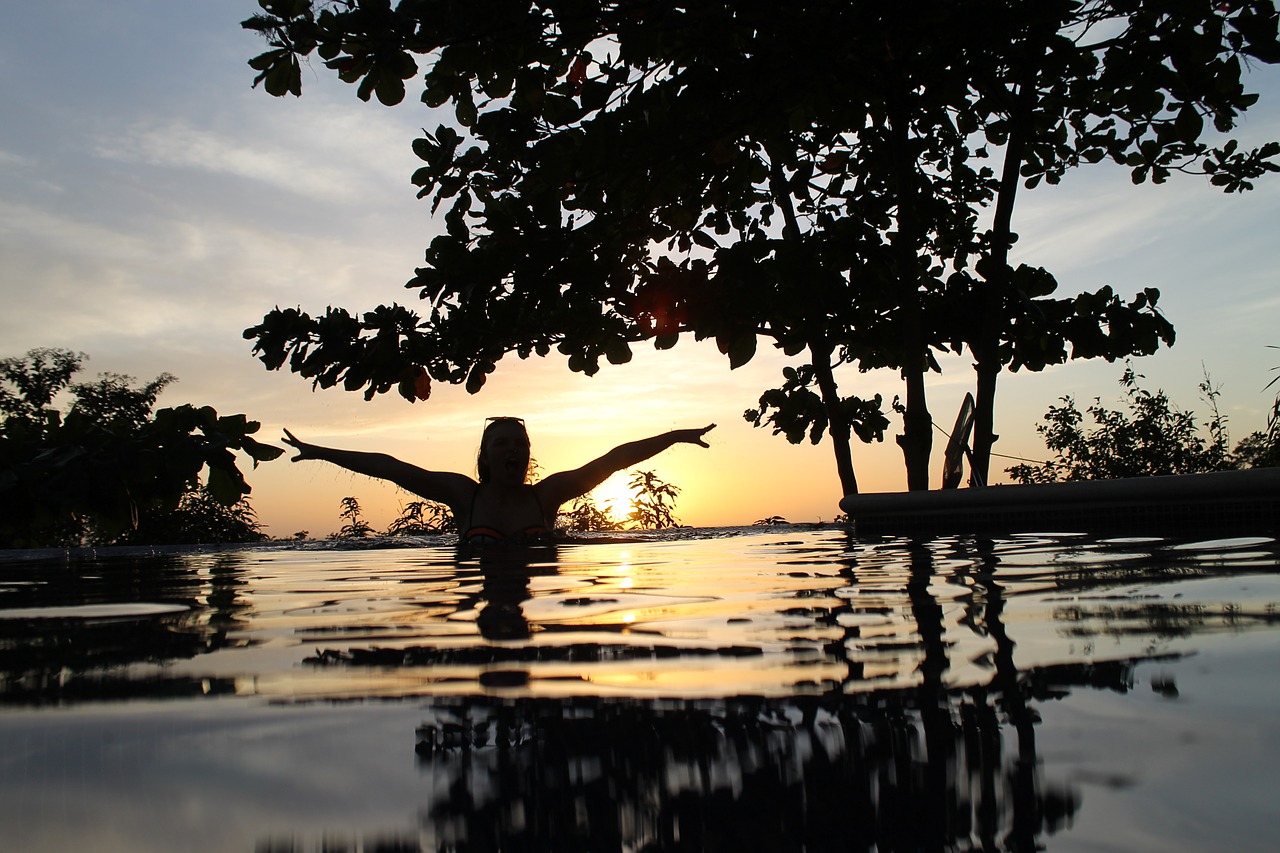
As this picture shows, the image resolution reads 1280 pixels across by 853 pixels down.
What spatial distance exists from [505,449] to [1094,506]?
5.08 m

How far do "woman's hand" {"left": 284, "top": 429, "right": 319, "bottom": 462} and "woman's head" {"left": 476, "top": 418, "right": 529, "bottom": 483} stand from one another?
160 centimetres

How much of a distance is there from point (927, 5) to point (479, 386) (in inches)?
114

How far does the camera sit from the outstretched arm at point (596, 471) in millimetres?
9141

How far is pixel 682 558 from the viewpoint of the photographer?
475cm

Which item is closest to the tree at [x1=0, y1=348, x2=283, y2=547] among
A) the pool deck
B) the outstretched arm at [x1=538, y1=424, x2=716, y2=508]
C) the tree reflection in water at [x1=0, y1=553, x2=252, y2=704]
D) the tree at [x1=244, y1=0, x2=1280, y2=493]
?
the tree reflection in water at [x1=0, y1=553, x2=252, y2=704]

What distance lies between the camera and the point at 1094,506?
6285 millimetres

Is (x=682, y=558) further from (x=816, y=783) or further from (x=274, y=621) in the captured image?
(x=816, y=783)

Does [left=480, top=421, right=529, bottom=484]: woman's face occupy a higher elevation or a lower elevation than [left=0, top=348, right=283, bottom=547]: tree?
higher

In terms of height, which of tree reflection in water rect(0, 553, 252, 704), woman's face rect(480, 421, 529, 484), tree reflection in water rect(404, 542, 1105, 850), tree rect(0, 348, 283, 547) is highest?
woman's face rect(480, 421, 529, 484)

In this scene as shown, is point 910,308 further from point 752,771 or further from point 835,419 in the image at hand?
point 752,771

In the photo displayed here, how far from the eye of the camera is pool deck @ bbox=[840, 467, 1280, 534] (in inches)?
216

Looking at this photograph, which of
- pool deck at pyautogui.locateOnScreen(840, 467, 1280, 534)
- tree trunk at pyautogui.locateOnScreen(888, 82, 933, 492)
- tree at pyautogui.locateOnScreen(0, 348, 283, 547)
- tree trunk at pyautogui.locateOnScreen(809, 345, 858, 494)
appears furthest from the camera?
tree trunk at pyautogui.locateOnScreen(809, 345, 858, 494)

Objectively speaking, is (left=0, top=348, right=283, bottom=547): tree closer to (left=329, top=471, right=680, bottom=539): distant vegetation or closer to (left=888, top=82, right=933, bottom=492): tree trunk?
(left=888, top=82, right=933, bottom=492): tree trunk

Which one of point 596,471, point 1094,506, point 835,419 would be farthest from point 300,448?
point 1094,506
